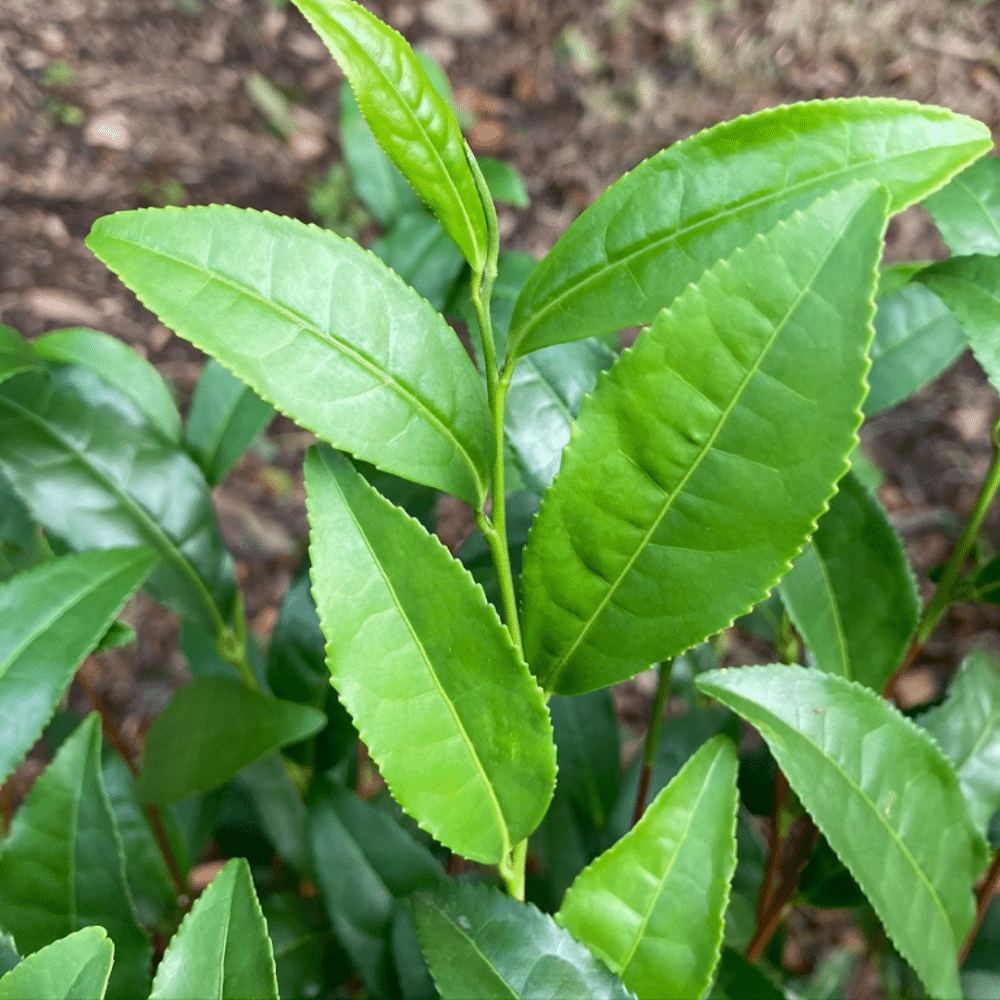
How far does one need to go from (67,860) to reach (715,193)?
A: 0.60 metres

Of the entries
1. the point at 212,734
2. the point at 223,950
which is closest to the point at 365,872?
the point at 212,734

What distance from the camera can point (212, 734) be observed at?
75 centimetres

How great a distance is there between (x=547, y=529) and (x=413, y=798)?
0.49ft

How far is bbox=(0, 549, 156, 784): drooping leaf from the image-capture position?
561mm

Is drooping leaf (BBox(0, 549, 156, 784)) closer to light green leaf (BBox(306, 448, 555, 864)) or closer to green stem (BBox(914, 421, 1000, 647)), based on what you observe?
light green leaf (BBox(306, 448, 555, 864))

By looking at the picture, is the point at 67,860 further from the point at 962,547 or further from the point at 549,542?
the point at 962,547

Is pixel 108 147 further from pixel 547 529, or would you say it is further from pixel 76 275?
pixel 547 529

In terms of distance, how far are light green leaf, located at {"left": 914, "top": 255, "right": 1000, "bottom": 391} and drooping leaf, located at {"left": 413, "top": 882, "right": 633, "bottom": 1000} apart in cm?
37

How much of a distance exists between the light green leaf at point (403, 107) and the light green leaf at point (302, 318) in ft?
0.15

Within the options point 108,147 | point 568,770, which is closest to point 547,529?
point 568,770

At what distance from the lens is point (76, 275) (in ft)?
6.11

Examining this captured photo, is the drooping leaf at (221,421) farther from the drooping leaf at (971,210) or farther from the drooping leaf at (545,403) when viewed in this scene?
the drooping leaf at (971,210)

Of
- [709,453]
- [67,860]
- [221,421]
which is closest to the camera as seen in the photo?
[709,453]

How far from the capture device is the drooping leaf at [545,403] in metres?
0.66
